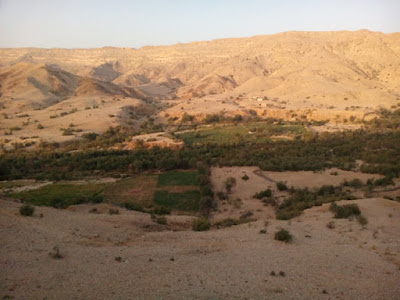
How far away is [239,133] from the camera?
4534cm

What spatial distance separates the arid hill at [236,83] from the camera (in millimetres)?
58438

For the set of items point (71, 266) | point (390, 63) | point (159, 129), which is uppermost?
point (390, 63)

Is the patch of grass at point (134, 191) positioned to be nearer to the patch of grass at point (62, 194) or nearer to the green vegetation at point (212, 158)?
the patch of grass at point (62, 194)

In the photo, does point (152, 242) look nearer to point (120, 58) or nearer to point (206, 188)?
point (206, 188)

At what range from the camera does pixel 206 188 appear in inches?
918

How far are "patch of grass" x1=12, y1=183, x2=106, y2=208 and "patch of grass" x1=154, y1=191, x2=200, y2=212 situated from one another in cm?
368

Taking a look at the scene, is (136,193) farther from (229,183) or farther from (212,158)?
(212,158)

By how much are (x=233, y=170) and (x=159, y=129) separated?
22.3m

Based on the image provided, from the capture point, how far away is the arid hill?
192ft

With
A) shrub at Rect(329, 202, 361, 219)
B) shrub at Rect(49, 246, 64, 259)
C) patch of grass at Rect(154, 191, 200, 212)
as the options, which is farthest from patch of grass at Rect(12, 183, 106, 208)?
shrub at Rect(329, 202, 361, 219)

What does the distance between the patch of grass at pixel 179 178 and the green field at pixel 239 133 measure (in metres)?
10.7

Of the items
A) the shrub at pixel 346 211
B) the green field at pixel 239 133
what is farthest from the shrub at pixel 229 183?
the green field at pixel 239 133

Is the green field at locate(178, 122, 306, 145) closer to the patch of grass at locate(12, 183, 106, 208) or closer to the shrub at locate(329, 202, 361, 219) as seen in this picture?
the patch of grass at locate(12, 183, 106, 208)

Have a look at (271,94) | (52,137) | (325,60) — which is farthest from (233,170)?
(325,60)
